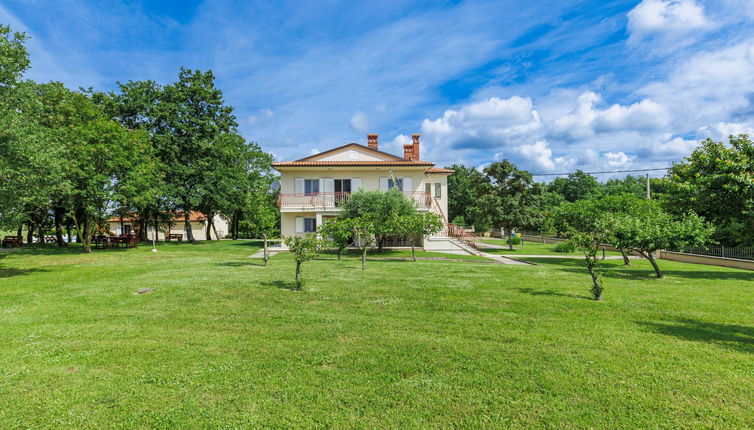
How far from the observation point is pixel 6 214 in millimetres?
16094

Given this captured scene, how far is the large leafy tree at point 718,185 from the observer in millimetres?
13812

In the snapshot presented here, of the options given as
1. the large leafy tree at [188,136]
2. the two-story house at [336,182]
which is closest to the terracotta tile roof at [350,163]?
the two-story house at [336,182]

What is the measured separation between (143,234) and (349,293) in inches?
1495

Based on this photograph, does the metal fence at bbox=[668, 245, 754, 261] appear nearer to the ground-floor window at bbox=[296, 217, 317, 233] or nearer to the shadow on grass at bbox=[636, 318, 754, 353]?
the shadow on grass at bbox=[636, 318, 754, 353]

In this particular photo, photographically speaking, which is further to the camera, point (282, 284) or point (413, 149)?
point (413, 149)

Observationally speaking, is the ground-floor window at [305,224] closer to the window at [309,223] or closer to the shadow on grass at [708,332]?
the window at [309,223]

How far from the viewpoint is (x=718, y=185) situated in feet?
48.1

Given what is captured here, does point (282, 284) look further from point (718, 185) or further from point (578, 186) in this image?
point (578, 186)

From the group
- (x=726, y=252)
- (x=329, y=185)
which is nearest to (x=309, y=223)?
(x=329, y=185)

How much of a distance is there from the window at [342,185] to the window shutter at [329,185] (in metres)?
0.36

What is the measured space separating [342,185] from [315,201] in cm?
249

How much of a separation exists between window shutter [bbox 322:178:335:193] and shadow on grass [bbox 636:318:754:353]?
73.0 ft

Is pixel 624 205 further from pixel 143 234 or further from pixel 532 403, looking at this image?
pixel 143 234

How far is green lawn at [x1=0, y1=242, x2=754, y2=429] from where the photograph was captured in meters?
3.73
